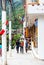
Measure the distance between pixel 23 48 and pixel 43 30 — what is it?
417 inches

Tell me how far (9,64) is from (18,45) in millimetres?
13287

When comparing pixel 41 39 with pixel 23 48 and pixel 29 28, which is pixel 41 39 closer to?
pixel 23 48

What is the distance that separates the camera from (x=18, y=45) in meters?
32.0

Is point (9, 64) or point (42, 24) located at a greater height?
point (42, 24)

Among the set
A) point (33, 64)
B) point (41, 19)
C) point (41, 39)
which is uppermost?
point (41, 19)

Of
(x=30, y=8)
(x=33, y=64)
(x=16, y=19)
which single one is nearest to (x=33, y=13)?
(x=30, y=8)

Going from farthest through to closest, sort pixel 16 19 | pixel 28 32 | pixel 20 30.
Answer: pixel 20 30 → pixel 16 19 → pixel 28 32

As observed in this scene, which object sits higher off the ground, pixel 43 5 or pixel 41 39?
pixel 43 5

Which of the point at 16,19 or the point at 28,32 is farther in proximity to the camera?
the point at 16,19

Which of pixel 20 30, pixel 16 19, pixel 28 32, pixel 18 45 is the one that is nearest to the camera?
pixel 18 45

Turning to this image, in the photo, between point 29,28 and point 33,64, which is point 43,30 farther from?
point 29,28

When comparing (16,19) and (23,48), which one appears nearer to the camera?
(23,48)

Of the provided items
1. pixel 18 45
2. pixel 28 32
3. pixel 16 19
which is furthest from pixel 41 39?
pixel 16 19

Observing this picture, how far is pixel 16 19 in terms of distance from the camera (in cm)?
6450
